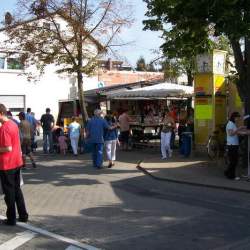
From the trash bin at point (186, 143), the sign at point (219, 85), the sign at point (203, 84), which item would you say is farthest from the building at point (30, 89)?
→ the trash bin at point (186, 143)

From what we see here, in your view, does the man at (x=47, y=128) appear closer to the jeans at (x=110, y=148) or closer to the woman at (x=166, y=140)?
the woman at (x=166, y=140)

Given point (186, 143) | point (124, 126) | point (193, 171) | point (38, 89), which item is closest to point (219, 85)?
point (186, 143)

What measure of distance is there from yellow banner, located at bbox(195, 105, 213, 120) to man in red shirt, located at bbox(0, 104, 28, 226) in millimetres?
10644

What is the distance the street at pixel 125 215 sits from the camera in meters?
7.56

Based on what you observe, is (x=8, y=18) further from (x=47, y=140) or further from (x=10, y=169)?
(x=10, y=169)

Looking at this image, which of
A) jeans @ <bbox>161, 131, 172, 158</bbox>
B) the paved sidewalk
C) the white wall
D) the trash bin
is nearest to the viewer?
the paved sidewalk

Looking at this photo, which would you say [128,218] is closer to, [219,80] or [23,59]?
[219,80]

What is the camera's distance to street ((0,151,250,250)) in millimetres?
7559

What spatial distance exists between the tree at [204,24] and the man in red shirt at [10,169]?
6.12 m

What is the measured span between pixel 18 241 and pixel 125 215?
229cm

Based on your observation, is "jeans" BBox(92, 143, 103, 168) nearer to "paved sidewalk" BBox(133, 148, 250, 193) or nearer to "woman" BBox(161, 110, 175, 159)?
"paved sidewalk" BBox(133, 148, 250, 193)

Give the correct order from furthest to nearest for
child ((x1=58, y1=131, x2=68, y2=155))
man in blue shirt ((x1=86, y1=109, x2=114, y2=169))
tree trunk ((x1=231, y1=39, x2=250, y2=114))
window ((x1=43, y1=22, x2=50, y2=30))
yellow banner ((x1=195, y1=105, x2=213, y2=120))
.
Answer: window ((x1=43, y1=22, x2=50, y2=30)) < child ((x1=58, y1=131, x2=68, y2=155)) < yellow banner ((x1=195, y1=105, x2=213, y2=120)) < man in blue shirt ((x1=86, y1=109, x2=114, y2=169)) < tree trunk ((x1=231, y1=39, x2=250, y2=114))

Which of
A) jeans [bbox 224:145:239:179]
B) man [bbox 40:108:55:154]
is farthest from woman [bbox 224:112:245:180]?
man [bbox 40:108:55:154]

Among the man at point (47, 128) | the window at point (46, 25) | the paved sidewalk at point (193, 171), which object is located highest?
the window at point (46, 25)
